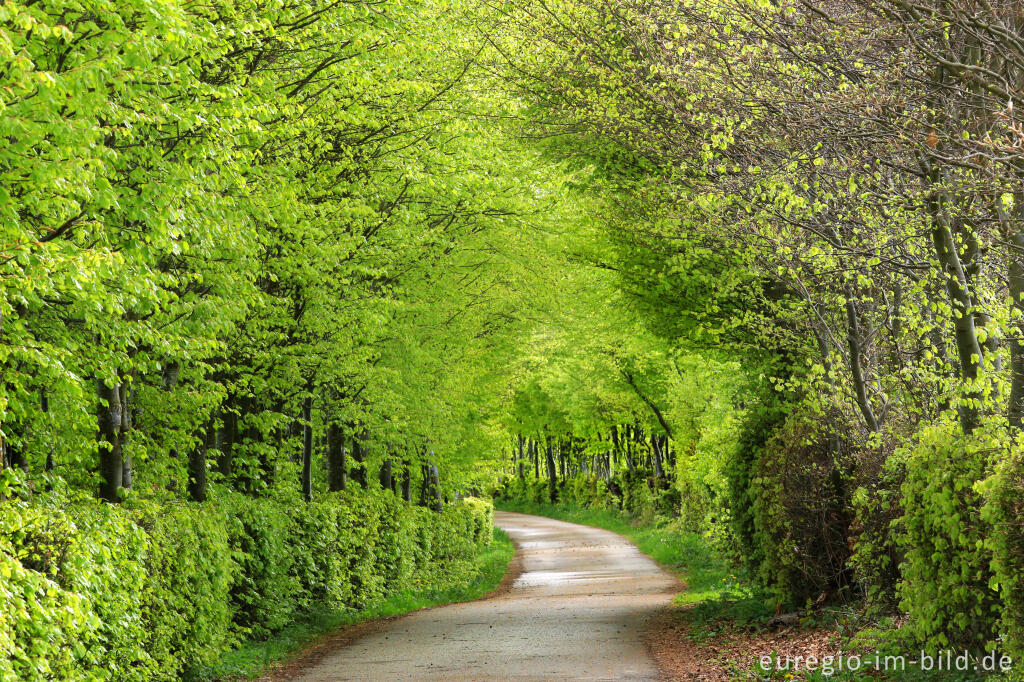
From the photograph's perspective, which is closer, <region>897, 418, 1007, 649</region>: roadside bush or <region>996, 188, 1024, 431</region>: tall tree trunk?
<region>897, 418, 1007, 649</region>: roadside bush

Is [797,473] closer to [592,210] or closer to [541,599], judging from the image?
[592,210]

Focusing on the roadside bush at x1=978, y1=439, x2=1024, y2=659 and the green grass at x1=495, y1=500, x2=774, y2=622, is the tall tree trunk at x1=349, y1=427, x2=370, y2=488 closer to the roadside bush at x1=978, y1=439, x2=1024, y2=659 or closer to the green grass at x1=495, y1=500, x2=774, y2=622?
the green grass at x1=495, y1=500, x2=774, y2=622

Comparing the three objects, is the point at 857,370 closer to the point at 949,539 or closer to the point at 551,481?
the point at 949,539

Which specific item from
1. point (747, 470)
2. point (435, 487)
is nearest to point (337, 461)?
point (435, 487)

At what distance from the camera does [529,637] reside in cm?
1426

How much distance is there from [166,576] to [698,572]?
15.6m

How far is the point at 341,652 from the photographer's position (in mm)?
13789

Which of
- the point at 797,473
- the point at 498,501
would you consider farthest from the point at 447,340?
the point at 498,501

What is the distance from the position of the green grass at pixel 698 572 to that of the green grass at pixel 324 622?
4985mm

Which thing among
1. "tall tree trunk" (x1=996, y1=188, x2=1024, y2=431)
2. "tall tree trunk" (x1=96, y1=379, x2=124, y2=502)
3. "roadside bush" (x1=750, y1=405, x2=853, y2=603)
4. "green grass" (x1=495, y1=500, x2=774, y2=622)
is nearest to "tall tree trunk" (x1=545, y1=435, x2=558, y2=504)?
"green grass" (x1=495, y1=500, x2=774, y2=622)

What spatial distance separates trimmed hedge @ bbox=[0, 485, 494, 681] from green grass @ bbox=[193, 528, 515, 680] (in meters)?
0.20

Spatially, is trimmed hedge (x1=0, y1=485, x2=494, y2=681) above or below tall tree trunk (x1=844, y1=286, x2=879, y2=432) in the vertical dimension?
below

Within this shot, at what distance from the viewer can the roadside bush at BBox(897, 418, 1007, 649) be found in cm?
722

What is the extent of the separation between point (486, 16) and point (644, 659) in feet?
31.7
